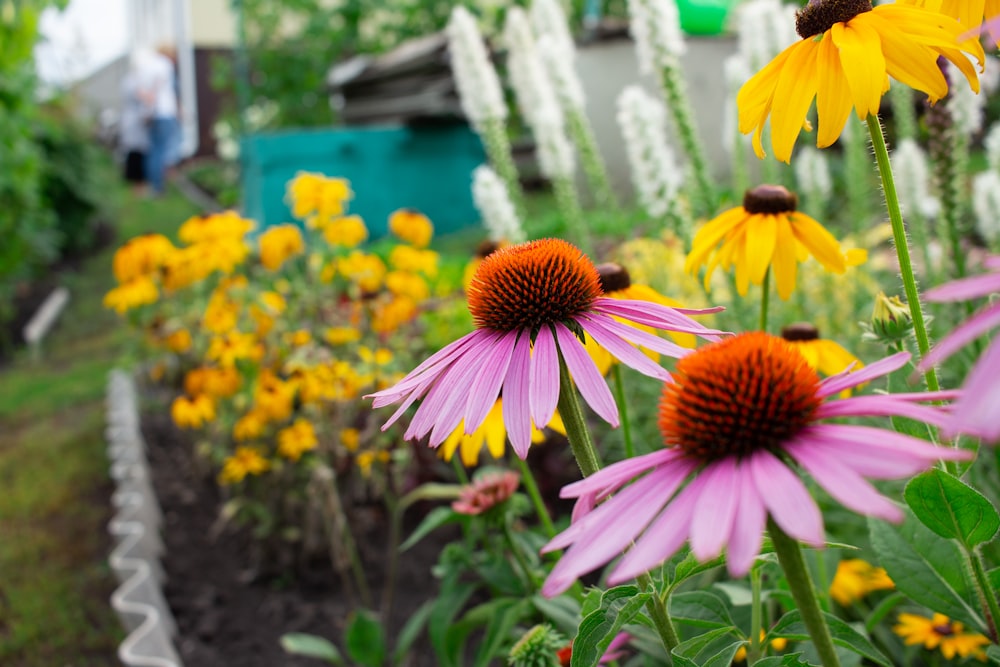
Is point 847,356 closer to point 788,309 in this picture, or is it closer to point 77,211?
Result: point 788,309

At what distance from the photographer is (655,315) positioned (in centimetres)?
70

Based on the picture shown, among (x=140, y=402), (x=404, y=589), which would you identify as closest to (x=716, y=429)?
(x=404, y=589)

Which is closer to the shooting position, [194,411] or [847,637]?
[847,637]

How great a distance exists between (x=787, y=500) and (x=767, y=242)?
65 cm

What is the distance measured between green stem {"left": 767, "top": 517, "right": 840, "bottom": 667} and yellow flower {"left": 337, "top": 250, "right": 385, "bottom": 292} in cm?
176

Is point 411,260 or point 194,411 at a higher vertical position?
point 411,260

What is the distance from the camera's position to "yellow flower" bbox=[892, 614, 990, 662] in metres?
1.13

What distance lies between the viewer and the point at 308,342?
88.3 inches

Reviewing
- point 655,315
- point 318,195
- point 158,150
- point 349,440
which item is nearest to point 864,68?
point 655,315

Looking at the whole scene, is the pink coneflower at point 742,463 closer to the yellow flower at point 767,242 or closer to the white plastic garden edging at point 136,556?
the yellow flower at point 767,242

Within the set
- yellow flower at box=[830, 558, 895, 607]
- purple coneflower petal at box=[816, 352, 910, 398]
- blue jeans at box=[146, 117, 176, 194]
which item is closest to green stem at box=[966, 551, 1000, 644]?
purple coneflower petal at box=[816, 352, 910, 398]

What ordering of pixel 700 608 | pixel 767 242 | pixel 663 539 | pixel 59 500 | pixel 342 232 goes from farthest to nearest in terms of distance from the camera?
pixel 59 500 < pixel 342 232 < pixel 767 242 < pixel 700 608 < pixel 663 539

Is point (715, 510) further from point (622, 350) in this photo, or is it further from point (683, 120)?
point (683, 120)

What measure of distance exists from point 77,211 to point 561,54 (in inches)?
245
